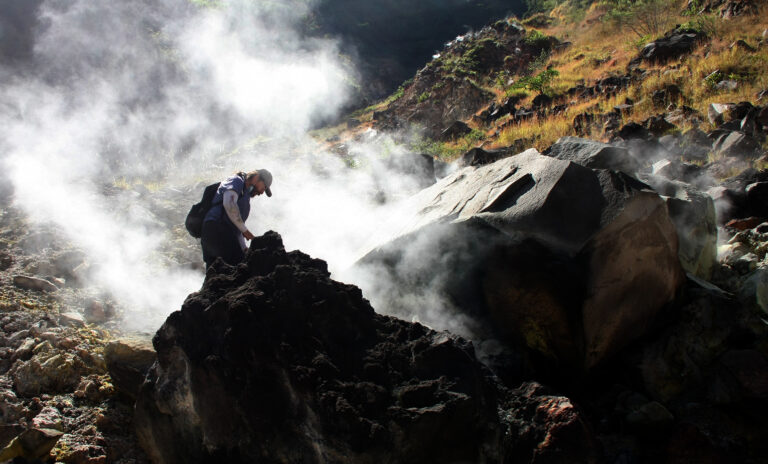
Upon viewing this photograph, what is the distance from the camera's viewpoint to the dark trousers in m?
3.32

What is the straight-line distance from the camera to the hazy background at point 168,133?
4.93m

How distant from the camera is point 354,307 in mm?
2410

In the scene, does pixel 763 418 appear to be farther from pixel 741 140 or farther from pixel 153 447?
pixel 741 140

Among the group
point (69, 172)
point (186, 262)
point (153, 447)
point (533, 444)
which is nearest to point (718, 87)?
point (533, 444)

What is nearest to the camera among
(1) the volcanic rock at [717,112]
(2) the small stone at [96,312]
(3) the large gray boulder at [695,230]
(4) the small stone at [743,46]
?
(3) the large gray boulder at [695,230]

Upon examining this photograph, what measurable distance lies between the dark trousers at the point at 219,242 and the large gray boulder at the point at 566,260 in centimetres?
137

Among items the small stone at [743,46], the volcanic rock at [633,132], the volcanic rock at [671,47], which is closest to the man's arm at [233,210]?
the volcanic rock at [633,132]

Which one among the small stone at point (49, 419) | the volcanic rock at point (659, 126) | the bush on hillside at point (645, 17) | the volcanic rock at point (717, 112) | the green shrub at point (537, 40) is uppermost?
the green shrub at point (537, 40)

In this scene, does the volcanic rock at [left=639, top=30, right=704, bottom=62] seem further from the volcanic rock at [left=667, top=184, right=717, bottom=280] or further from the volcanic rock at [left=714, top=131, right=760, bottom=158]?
the volcanic rock at [left=667, top=184, right=717, bottom=280]

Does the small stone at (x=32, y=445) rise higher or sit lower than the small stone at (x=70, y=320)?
lower

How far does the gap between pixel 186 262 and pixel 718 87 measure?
252 inches

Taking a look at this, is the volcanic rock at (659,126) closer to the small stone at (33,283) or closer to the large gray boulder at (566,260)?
the large gray boulder at (566,260)

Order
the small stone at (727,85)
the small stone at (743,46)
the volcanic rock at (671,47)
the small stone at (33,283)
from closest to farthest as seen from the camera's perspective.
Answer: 1. the small stone at (33,283)
2. the small stone at (727,85)
3. the small stone at (743,46)
4. the volcanic rock at (671,47)

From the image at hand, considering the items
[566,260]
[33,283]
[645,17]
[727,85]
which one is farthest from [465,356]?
[645,17]
